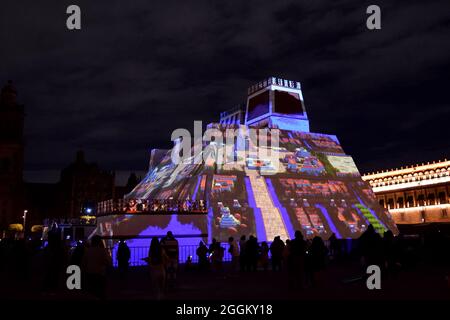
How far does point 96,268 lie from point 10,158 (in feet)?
179

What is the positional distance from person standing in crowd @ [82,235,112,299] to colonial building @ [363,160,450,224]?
52893mm

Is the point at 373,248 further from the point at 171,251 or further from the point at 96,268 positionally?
the point at 96,268

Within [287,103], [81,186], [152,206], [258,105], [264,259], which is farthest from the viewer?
[81,186]

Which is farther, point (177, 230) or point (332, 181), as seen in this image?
point (332, 181)

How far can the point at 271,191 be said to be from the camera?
31.1 metres

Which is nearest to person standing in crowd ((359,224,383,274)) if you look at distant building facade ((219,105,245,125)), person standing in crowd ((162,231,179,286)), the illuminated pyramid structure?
person standing in crowd ((162,231,179,286))


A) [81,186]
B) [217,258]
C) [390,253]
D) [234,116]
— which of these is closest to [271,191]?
[217,258]

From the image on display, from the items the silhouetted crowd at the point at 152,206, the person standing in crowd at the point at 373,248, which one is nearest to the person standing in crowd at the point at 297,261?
the person standing in crowd at the point at 373,248

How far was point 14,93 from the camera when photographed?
62.3 m

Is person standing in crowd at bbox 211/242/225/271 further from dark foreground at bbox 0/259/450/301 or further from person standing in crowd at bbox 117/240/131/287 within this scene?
person standing in crowd at bbox 117/240/131/287

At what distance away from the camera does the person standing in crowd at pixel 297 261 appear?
12.1m

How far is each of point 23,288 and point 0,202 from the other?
157 feet
